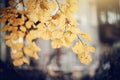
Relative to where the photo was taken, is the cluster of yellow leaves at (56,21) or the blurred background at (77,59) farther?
the blurred background at (77,59)

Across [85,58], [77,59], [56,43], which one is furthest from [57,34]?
[77,59]

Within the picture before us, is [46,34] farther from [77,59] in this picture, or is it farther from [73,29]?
[77,59]

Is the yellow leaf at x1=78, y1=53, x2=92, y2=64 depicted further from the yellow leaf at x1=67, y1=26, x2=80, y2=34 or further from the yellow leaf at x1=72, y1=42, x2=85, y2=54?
the yellow leaf at x1=67, y1=26, x2=80, y2=34

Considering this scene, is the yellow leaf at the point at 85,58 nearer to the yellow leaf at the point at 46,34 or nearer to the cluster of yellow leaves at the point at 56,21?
the cluster of yellow leaves at the point at 56,21

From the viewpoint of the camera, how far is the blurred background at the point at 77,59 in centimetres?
354

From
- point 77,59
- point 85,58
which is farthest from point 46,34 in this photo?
point 77,59

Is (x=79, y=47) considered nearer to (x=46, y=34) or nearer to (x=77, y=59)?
(x=46, y=34)

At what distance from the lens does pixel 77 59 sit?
394 centimetres

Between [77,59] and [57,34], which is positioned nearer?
[57,34]

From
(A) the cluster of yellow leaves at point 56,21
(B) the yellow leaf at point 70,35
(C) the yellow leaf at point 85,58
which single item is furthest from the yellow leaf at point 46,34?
(C) the yellow leaf at point 85,58

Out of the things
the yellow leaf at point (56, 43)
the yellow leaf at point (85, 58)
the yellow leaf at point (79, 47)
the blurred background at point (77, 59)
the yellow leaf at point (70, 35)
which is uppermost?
the yellow leaf at point (70, 35)

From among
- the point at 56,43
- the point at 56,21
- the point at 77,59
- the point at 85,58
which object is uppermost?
the point at 56,21

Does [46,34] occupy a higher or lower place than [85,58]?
higher

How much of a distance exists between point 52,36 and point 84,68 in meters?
2.74
